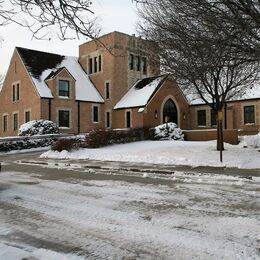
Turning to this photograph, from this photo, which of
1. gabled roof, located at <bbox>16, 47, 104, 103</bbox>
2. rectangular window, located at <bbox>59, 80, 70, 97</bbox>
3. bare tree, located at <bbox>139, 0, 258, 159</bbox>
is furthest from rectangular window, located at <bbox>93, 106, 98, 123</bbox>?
bare tree, located at <bbox>139, 0, 258, 159</bbox>

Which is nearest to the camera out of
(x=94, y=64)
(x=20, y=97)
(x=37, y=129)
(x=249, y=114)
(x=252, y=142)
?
(x=252, y=142)

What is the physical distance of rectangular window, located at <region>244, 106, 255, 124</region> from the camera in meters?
38.5

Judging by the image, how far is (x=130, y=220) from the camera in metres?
7.59

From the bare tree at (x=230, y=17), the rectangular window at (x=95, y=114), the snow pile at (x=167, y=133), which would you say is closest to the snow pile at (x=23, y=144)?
the snow pile at (x=167, y=133)

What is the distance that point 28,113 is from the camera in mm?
41375

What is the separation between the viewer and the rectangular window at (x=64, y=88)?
133ft

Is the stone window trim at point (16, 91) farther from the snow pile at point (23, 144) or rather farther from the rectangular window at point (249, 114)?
the rectangular window at point (249, 114)

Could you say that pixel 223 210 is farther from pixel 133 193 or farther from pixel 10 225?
pixel 10 225

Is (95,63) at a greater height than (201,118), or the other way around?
(95,63)

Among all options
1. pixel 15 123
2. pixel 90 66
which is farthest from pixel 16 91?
pixel 90 66

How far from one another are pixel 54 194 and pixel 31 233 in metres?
3.87

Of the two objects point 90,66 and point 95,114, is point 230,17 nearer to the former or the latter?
point 95,114

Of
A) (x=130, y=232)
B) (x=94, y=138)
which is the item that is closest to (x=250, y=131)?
(x=94, y=138)

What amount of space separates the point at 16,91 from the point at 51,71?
15.5ft
